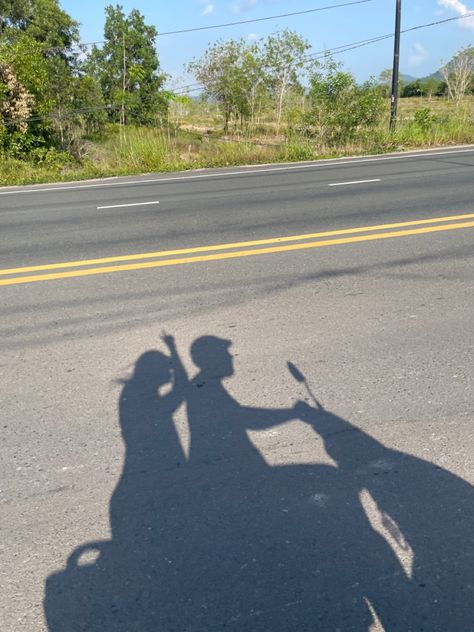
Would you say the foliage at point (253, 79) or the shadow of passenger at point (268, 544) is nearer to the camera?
the shadow of passenger at point (268, 544)

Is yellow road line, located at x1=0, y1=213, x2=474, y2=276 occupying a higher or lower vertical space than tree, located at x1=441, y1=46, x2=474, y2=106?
lower

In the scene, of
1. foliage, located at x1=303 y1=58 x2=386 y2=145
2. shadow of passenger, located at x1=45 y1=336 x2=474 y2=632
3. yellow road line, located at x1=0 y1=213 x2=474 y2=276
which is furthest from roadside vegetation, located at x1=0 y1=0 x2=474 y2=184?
shadow of passenger, located at x1=45 y1=336 x2=474 y2=632

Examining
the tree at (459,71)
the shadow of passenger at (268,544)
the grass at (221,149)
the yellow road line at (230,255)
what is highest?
the tree at (459,71)

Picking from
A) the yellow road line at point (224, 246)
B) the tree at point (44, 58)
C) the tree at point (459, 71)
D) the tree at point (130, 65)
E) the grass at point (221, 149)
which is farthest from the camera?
the tree at point (130, 65)

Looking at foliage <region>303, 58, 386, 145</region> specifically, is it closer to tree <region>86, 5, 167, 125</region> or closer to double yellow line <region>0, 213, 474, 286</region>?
double yellow line <region>0, 213, 474, 286</region>

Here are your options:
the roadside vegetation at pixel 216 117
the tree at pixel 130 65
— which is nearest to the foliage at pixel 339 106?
the roadside vegetation at pixel 216 117

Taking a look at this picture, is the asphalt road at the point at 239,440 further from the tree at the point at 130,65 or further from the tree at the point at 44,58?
the tree at the point at 130,65

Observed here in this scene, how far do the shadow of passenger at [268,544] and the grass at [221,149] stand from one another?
13.8m

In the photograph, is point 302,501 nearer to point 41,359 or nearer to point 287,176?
point 41,359

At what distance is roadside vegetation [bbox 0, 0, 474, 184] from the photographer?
1742cm

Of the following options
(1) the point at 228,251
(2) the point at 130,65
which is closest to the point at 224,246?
(1) the point at 228,251

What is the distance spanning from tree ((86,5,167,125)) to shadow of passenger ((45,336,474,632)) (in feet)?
108

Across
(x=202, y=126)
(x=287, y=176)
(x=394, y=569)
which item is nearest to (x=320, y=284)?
(x=394, y=569)

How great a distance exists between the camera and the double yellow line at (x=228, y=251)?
611 cm
